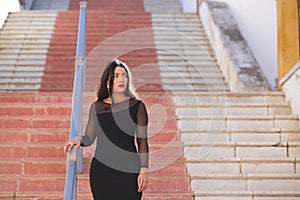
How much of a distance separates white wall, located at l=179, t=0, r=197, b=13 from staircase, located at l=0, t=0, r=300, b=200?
309 cm

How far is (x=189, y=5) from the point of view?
1209 centimetres

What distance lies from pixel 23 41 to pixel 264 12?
3575 millimetres

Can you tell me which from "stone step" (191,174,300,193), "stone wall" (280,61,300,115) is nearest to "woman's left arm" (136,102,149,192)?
"stone step" (191,174,300,193)

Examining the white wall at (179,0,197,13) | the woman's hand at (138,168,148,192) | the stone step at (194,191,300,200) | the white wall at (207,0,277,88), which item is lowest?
the woman's hand at (138,168,148,192)

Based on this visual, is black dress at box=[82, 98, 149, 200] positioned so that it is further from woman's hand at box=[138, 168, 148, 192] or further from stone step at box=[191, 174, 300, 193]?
stone step at box=[191, 174, 300, 193]

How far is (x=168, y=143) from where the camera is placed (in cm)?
526

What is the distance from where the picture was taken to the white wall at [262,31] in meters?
7.66

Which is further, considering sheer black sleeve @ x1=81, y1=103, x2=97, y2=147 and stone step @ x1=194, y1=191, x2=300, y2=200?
stone step @ x1=194, y1=191, x2=300, y2=200

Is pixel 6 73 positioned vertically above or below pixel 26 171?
above

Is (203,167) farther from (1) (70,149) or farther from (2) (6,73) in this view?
(2) (6,73)

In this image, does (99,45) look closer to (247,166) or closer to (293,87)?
(293,87)

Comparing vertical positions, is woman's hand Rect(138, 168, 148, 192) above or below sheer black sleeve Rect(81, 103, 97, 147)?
below

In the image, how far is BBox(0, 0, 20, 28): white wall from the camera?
9523 millimetres

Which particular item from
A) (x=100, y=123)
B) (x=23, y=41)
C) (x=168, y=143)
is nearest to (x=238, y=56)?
(x=168, y=143)
